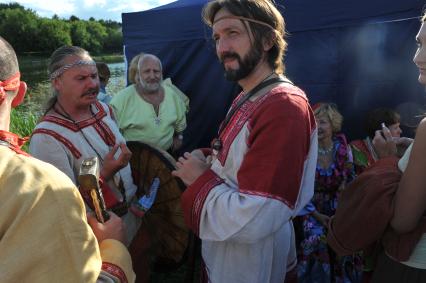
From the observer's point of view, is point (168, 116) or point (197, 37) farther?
point (197, 37)

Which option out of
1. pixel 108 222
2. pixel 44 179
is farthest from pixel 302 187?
pixel 44 179

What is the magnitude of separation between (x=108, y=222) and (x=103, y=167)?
2.55ft

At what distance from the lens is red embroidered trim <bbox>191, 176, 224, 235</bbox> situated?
1439mm

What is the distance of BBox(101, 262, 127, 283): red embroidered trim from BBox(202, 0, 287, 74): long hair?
102 centimetres

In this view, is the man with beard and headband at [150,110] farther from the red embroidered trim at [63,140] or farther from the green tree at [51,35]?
the green tree at [51,35]

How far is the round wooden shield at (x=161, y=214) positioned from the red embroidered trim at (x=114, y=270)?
142 centimetres

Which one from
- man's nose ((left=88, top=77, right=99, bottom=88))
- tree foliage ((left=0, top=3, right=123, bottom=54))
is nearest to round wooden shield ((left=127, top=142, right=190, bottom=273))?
man's nose ((left=88, top=77, right=99, bottom=88))

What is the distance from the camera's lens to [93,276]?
98 centimetres

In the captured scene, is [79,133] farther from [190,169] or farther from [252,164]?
[252,164]

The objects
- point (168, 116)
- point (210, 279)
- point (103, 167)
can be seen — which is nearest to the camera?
point (210, 279)

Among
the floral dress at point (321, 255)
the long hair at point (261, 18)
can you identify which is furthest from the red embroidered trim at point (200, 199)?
the floral dress at point (321, 255)

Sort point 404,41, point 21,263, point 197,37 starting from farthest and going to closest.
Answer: point 197,37 → point 404,41 → point 21,263

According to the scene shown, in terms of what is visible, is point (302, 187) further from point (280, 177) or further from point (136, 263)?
point (136, 263)

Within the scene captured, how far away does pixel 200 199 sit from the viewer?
1.44 metres
